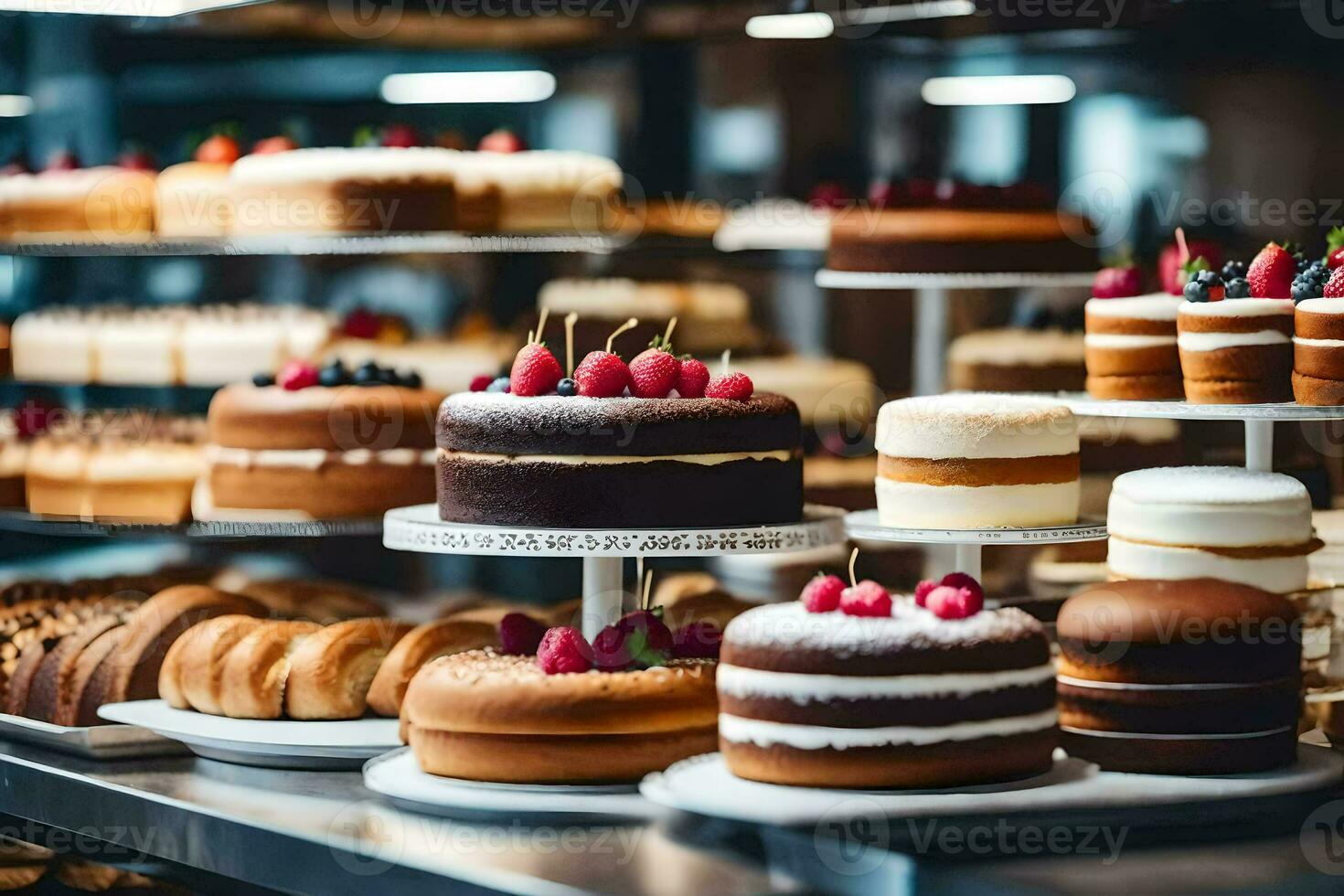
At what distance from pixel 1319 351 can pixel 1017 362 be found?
2.11m

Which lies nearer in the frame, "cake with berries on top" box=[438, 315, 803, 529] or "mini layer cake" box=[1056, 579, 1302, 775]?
"mini layer cake" box=[1056, 579, 1302, 775]

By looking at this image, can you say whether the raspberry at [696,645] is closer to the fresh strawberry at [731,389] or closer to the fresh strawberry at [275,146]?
the fresh strawberry at [731,389]

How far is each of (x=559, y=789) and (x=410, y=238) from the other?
1726 mm

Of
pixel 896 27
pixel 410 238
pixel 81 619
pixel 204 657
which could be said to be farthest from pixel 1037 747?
pixel 896 27

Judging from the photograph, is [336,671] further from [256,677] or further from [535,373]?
[535,373]

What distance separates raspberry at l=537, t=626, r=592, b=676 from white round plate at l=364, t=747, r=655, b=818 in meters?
0.20

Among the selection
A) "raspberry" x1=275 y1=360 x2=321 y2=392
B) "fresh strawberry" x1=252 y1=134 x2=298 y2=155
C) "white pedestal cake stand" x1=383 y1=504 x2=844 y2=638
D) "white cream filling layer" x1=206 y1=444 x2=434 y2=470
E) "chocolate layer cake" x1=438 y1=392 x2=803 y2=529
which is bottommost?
"white pedestal cake stand" x1=383 y1=504 x2=844 y2=638

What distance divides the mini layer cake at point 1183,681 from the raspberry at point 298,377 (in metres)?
2.17

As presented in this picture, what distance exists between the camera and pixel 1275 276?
3.63 m

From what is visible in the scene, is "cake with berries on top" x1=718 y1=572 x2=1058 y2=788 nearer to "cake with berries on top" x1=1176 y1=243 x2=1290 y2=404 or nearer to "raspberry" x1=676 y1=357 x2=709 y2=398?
"raspberry" x1=676 y1=357 x2=709 y2=398

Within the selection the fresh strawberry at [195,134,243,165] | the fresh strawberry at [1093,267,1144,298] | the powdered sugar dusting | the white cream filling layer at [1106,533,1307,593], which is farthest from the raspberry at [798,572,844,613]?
the fresh strawberry at [195,134,243,165]

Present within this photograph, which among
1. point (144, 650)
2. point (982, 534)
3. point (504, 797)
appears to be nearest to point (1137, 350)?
point (982, 534)

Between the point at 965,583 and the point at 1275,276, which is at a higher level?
the point at 1275,276

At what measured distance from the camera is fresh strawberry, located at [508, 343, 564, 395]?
3.58m
